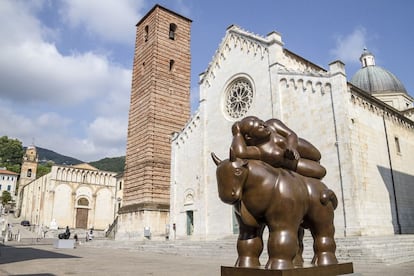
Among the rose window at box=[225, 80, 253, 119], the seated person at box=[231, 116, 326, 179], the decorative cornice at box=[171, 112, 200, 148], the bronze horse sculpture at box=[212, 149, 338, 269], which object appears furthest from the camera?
the decorative cornice at box=[171, 112, 200, 148]

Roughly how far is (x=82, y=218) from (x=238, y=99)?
131 ft

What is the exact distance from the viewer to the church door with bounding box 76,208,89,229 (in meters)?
53.8

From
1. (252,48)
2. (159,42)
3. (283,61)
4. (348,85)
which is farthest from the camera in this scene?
(159,42)

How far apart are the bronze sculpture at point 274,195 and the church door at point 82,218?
177 feet

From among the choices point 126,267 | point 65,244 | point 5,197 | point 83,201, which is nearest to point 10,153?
point 5,197

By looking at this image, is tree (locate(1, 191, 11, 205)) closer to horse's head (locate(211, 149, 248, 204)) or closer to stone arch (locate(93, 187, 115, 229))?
stone arch (locate(93, 187, 115, 229))

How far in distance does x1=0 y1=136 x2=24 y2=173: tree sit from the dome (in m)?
89.0

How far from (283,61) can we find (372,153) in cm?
828

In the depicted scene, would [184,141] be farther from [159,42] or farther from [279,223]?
[279,223]

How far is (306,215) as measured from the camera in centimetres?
535

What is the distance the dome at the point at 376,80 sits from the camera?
1558 inches

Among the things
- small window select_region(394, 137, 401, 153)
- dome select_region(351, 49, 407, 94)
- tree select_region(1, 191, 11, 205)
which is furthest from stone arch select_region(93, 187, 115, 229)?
small window select_region(394, 137, 401, 153)

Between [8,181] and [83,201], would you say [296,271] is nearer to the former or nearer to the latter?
[83,201]

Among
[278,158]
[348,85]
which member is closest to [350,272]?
[278,158]
